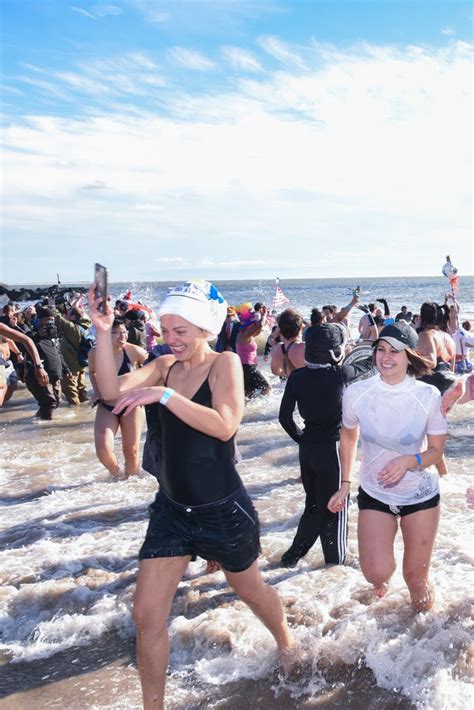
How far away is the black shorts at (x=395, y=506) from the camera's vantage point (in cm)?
404

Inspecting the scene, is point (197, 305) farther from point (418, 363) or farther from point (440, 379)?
point (440, 379)

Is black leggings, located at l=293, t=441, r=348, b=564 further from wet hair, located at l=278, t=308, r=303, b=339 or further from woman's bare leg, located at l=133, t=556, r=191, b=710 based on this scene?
woman's bare leg, located at l=133, t=556, r=191, b=710

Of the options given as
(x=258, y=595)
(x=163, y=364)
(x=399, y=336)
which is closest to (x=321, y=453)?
(x=399, y=336)

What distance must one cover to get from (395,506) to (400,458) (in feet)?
1.23

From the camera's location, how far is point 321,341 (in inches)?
200

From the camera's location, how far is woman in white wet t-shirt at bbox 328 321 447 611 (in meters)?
4.01

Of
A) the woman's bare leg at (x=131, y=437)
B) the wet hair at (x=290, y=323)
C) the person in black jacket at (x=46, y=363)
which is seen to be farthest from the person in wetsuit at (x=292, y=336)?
the person in black jacket at (x=46, y=363)

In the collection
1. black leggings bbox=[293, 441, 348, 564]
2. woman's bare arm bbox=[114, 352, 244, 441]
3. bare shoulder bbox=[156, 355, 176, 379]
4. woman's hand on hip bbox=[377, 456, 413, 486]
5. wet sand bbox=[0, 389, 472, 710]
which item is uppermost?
bare shoulder bbox=[156, 355, 176, 379]

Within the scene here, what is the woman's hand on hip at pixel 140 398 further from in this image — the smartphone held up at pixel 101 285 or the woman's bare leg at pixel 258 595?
the woman's bare leg at pixel 258 595

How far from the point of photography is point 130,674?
3883 millimetres

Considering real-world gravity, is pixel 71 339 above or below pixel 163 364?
below

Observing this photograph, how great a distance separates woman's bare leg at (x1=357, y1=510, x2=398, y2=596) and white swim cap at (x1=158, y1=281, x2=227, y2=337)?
1717 mm

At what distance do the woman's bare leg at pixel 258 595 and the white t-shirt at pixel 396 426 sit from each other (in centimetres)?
102

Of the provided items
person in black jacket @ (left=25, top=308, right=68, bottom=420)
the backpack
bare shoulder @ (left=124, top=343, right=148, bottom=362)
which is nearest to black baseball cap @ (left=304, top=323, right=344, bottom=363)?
bare shoulder @ (left=124, top=343, right=148, bottom=362)
